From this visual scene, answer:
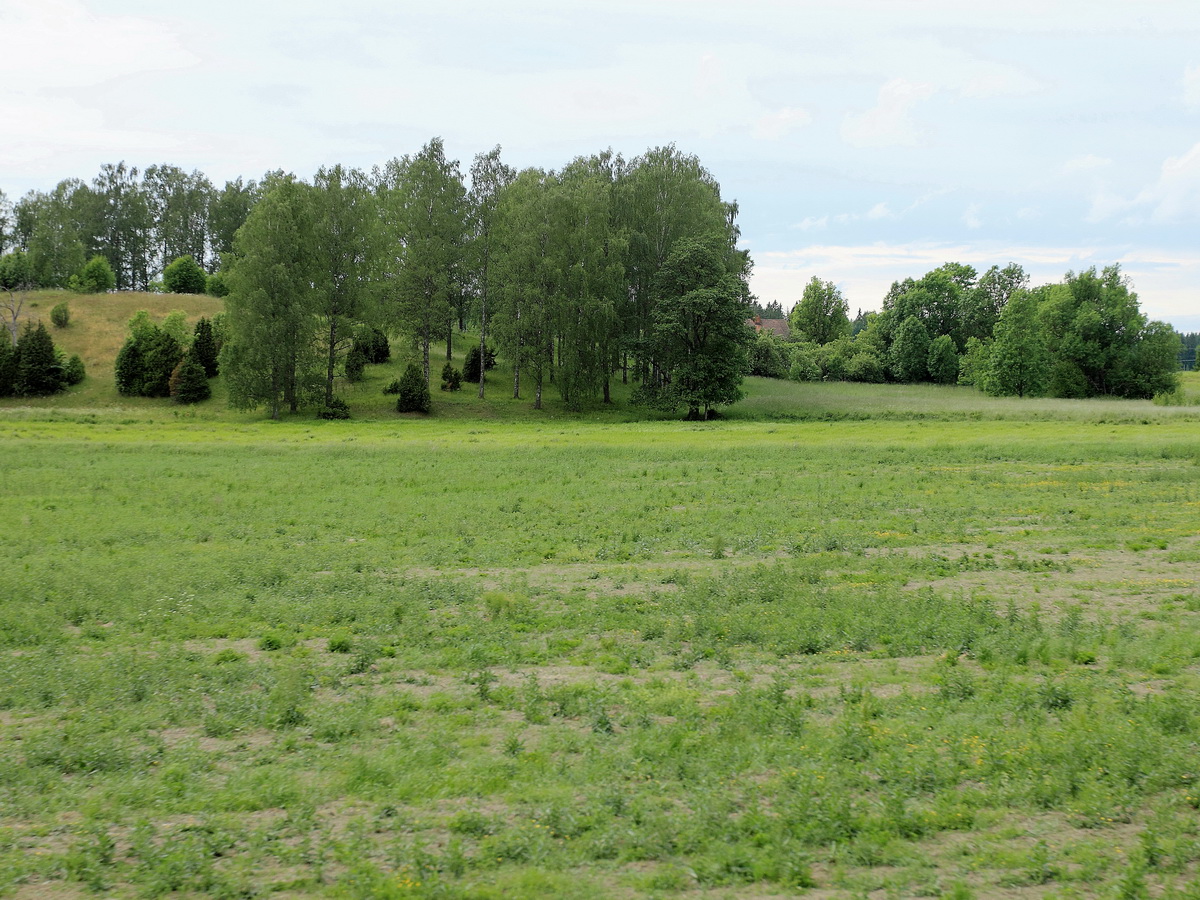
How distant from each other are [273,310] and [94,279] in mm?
55637

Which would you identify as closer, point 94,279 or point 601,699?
point 601,699

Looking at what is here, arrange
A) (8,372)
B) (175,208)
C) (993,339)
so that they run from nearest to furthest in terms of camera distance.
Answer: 1. (8,372)
2. (993,339)
3. (175,208)

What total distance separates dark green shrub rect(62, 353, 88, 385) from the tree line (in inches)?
2760

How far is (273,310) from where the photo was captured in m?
59.5

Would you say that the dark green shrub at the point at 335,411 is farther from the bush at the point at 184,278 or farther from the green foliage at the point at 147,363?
the bush at the point at 184,278

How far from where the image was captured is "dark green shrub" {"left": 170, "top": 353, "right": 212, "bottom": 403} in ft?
217

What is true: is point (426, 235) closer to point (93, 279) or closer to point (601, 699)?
point (93, 279)

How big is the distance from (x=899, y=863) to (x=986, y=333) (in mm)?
118459

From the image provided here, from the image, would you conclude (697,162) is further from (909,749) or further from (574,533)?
(909,749)

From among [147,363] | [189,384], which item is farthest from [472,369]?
[147,363]

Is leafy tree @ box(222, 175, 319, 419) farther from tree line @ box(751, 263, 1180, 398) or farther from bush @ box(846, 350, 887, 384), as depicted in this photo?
bush @ box(846, 350, 887, 384)

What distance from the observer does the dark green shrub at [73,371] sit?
69812mm

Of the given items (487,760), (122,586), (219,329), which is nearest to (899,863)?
(487,760)

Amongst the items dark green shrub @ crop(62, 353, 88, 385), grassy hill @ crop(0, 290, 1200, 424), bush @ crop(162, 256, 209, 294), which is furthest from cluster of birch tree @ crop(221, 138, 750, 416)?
bush @ crop(162, 256, 209, 294)
